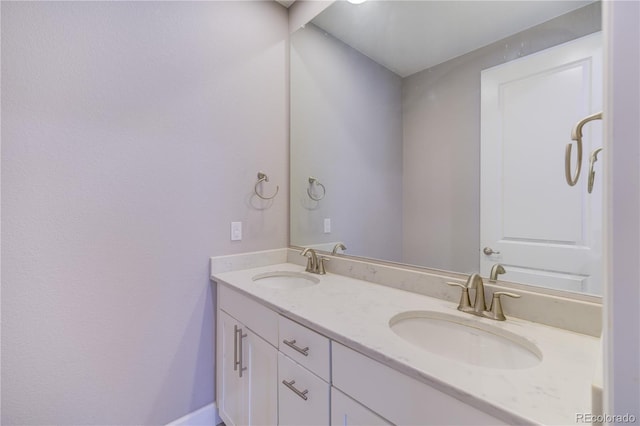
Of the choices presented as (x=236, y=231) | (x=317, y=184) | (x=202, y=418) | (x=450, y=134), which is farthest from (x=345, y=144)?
(x=202, y=418)

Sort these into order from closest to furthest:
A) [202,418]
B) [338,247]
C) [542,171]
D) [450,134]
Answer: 1. [542,171]
2. [450,134]
3. [202,418]
4. [338,247]

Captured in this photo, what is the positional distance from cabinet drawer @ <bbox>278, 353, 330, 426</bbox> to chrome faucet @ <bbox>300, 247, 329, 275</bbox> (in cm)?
60

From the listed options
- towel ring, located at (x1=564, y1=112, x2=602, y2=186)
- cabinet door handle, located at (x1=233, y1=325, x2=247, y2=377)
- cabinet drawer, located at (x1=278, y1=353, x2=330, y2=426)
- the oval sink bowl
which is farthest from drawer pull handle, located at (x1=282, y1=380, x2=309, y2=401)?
towel ring, located at (x1=564, y1=112, x2=602, y2=186)

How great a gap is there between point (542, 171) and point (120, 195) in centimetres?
180

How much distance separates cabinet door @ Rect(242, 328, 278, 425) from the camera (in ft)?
3.57

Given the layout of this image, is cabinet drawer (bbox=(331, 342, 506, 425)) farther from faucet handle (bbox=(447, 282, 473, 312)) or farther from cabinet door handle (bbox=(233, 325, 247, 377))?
cabinet door handle (bbox=(233, 325, 247, 377))

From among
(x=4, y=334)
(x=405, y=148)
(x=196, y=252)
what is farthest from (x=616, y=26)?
(x=4, y=334)

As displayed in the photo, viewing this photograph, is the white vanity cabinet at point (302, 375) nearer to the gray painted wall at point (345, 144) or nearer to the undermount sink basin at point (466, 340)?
the undermount sink basin at point (466, 340)

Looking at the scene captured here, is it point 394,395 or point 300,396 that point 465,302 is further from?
point 300,396

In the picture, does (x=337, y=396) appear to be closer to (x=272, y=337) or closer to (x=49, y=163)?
(x=272, y=337)

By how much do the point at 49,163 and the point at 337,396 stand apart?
54.4 inches

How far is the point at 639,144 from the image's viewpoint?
365mm

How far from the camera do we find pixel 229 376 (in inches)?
55.2

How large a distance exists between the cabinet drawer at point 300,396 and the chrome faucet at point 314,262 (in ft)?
1.98
